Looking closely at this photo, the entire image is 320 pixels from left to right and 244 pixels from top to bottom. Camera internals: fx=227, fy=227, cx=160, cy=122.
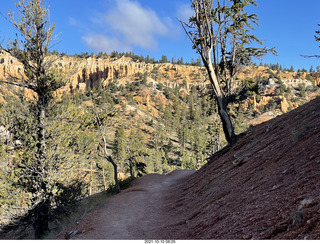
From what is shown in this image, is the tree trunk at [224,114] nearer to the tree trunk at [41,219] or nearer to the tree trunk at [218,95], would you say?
the tree trunk at [218,95]

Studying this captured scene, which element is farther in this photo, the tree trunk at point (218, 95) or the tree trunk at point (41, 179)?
the tree trunk at point (218, 95)

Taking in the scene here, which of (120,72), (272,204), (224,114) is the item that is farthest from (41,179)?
(120,72)

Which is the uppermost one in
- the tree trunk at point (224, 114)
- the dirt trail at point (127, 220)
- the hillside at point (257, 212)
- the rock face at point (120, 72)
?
the rock face at point (120, 72)

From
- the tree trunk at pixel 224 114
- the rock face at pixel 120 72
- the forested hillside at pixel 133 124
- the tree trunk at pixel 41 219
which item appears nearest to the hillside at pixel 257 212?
the tree trunk at pixel 41 219

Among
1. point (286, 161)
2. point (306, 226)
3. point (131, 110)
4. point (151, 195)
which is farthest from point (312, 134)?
point (131, 110)

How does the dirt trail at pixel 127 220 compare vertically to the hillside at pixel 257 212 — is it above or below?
below

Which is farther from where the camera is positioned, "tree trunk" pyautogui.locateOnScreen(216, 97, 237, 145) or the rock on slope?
"tree trunk" pyautogui.locateOnScreen(216, 97, 237, 145)

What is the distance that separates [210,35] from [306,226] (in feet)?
40.3

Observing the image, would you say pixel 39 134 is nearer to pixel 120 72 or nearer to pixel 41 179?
pixel 41 179

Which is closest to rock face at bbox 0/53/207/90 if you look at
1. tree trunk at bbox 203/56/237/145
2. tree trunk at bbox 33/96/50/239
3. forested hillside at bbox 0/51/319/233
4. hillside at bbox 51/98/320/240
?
forested hillside at bbox 0/51/319/233

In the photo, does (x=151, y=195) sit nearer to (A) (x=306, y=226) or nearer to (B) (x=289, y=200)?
(B) (x=289, y=200)

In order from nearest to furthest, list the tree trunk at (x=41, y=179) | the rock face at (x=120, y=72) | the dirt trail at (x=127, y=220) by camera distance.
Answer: the dirt trail at (x=127, y=220) → the tree trunk at (x=41, y=179) → the rock face at (x=120, y=72)

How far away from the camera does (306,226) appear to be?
9.91 feet

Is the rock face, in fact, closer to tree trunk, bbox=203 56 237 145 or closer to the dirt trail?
tree trunk, bbox=203 56 237 145
